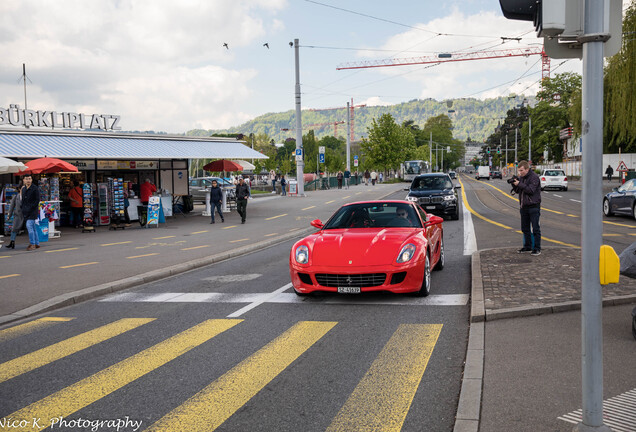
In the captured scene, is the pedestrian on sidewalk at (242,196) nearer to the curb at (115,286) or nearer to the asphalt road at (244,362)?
the curb at (115,286)

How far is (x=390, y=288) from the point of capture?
7.68 m

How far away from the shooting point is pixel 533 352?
524 cm

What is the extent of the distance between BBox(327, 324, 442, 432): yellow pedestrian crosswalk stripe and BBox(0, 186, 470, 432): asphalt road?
1 centimetres

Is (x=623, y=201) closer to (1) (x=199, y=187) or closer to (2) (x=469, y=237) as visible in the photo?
(2) (x=469, y=237)

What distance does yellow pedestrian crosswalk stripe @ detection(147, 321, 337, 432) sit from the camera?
402 centimetres

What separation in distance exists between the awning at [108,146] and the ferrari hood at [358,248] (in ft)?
50.7

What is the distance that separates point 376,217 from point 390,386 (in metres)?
4.97

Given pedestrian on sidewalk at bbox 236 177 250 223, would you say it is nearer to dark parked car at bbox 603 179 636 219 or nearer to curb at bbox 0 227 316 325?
curb at bbox 0 227 316 325

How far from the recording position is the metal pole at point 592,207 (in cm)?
305

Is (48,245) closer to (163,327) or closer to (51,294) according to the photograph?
(51,294)

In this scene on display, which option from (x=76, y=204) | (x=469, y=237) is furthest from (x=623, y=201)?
(x=76, y=204)

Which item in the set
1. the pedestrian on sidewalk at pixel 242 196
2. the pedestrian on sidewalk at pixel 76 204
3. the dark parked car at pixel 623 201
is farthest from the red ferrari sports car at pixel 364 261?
the pedestrian on sidewalk at pixel 76 204

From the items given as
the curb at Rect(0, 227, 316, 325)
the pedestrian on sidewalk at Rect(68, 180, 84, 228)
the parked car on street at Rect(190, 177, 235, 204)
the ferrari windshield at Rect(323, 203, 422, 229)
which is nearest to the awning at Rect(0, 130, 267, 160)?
the pedestrian on sidewalk at Rect(68, 180, 84, 228)

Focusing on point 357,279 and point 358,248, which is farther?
point 358,248
